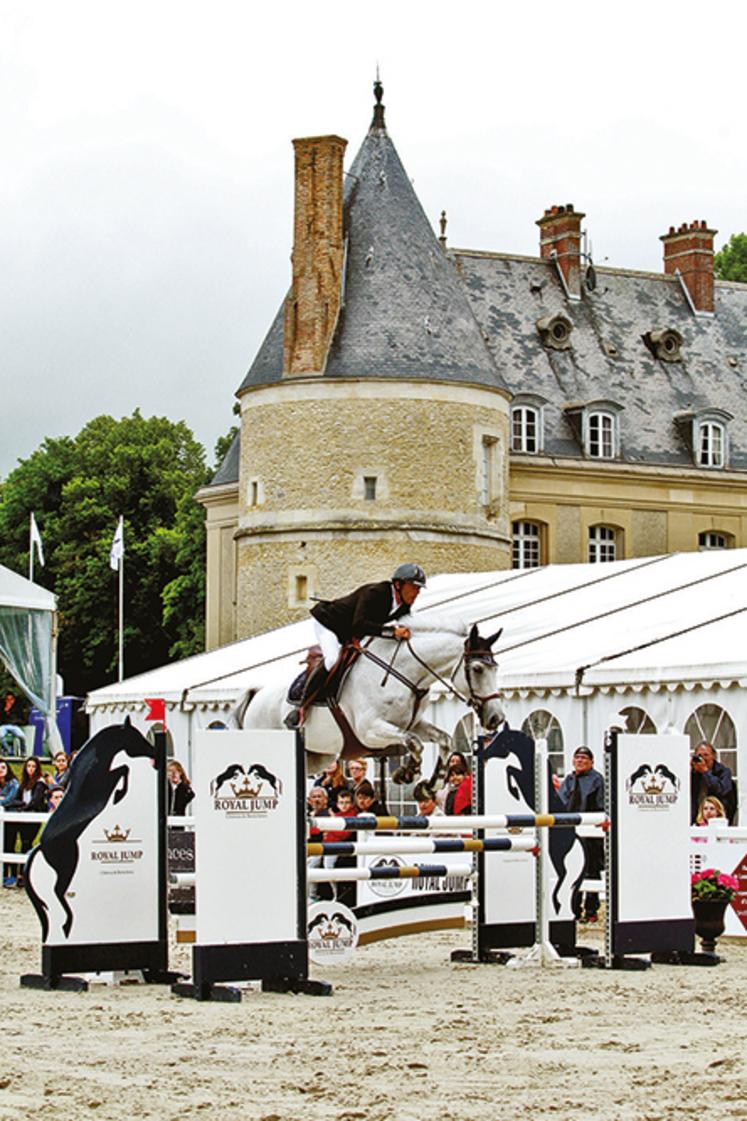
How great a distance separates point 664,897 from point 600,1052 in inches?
171

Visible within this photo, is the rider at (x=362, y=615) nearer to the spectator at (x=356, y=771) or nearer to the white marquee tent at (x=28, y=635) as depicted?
the spectator at (x=356, y=771)

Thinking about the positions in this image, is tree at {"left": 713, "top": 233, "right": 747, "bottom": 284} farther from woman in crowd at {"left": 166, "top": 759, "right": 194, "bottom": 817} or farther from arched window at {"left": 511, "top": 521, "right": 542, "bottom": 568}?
woman in crowd at {"left": 166, "top": 759, "right": 194, "bottom": 817}

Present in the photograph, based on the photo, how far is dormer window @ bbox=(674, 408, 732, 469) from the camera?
178 ft

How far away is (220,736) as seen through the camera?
37.2ft

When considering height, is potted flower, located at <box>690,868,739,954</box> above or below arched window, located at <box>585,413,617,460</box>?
below

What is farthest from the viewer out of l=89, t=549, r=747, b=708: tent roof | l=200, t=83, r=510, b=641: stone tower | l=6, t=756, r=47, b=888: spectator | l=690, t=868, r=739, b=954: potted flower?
l=200, t=83, r=510, b=641: stone tower

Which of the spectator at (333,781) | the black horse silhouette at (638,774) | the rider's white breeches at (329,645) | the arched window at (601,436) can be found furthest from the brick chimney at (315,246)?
the black horse silhouette at (638,774)

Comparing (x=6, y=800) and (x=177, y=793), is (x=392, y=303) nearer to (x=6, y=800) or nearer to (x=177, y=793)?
(x=6, y=800)

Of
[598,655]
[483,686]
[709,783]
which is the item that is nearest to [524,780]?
[483,686]

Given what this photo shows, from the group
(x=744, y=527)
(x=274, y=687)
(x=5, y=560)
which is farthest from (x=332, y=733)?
(x=5, y=560)

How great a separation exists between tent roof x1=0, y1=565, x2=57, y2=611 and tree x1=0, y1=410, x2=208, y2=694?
30.5 meters

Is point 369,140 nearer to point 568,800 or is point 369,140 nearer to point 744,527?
point 744,527

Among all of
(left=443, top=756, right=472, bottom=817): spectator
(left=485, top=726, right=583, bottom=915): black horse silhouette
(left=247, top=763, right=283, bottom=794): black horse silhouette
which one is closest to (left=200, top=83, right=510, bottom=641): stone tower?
(left=443, top=756, right=472, bottom=817): spectator

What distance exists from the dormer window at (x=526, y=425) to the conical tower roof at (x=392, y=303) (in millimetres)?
3844
